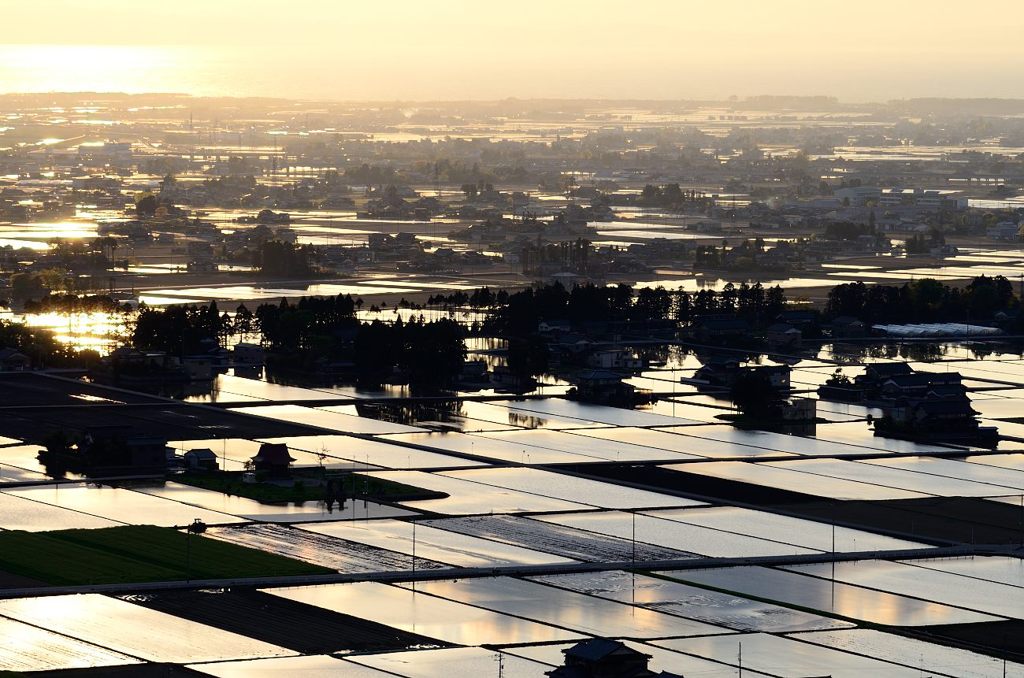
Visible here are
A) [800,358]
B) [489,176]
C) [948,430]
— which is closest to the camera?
[948,430]

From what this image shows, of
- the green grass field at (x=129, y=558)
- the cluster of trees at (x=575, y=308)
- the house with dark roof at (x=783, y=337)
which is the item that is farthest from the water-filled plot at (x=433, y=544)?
the house with dark roof at (x=783, y=337)

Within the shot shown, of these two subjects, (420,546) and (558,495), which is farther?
(558,495)

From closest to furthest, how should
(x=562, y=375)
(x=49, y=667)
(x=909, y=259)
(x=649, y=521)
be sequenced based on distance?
1. (x=49, y=667)
2. (x=649, y=521)
3. (x=562, y=375)
4. (x=909, y=259)

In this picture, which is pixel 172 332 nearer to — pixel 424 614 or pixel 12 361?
pixel 12 361

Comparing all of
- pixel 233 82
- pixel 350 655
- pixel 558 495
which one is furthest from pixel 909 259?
pixel 233 82

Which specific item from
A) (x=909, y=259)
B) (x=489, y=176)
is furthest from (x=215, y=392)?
(x=489, y=176)

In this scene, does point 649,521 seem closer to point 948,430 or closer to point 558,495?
point 558,495

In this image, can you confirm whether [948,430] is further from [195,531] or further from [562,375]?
[195,531]
